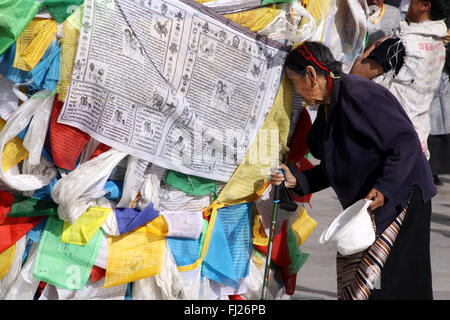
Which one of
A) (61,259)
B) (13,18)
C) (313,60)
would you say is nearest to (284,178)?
(313,60)

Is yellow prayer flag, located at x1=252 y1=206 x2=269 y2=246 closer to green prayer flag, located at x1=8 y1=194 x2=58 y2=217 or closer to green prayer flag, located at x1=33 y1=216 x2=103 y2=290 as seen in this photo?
green prayer flag, located at x1=33 y1=216 x2=103 y2=290

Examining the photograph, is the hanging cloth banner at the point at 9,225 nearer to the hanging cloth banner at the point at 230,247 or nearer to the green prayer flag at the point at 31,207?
the green prayer flag at the point at 31,207

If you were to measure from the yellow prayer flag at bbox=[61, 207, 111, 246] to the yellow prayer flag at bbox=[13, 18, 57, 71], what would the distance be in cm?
66

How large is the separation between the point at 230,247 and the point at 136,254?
0.50 m

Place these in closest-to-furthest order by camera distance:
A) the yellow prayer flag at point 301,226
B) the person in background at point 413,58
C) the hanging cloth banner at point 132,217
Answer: the hanging cloth banner at point 132,217 < the yellow prayer flag at point 301,226 < the person in background at point 413,58

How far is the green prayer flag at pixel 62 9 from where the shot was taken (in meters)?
2.80

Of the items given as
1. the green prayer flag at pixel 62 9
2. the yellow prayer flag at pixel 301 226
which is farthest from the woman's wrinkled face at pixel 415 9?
the green prayer flag at pixel 62 9

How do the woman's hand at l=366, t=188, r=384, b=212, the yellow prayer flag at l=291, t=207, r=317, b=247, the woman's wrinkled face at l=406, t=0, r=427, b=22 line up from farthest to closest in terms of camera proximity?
1. the woman's wrinkled face at l=406, t=0, r=427, b=22
2. the yellow prayer flag at l=291, t=207, r=317, b=247
3. the woman's hand at l=366, t=188, r=384, b=212

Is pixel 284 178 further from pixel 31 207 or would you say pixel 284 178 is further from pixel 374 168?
pixel 31 207

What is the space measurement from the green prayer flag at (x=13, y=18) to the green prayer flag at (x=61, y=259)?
0.76 metres

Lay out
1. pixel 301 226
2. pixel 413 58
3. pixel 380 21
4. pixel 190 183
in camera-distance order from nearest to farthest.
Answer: pixel 190 183
pixel 301 226
pixel 413 58
pixel 380 21

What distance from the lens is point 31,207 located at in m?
2.96

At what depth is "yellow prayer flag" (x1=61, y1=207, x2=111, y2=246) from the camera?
2973 millimetres

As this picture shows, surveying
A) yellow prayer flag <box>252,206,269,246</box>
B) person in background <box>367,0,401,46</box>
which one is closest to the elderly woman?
yellow prayer flag <box>252,206,269,246</box>
